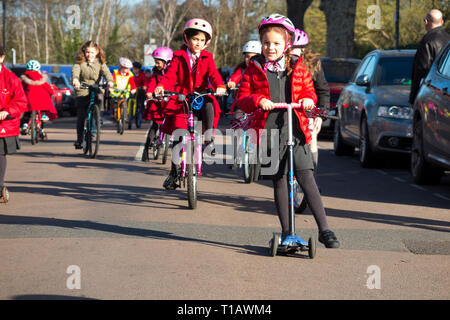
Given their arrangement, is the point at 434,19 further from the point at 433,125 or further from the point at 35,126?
the point at 35,126

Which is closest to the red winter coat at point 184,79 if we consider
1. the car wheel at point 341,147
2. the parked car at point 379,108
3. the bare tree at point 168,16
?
the parked car at point 379,108

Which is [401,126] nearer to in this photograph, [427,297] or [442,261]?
[442,261]

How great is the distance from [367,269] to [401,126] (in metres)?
6.99

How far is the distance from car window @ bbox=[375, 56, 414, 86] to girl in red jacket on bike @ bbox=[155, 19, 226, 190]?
16.0 ft

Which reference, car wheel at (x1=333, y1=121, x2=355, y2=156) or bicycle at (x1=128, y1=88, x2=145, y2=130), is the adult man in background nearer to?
car wheel at (x1=333, y1=121, x2=355, y2=156)

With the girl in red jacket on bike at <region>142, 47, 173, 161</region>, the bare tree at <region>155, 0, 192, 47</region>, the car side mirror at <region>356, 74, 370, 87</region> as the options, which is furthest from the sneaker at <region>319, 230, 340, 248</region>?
the bare tree at <region>155, 0, 192, 47</region>

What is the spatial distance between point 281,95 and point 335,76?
15.2 meters

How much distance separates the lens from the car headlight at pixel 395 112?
12.9 metres

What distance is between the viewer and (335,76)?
2156 centimetres

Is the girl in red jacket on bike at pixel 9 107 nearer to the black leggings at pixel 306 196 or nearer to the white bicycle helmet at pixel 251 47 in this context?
the black leggings at pixel 306 196

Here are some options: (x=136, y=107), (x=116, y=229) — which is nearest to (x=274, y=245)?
(x=116, y=229)

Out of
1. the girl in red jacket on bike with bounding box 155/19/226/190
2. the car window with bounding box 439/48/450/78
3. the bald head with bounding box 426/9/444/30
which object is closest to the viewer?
the girl in red jacket on bike with bounding box 155/19/226/190

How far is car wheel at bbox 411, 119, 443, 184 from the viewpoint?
11.2 metres

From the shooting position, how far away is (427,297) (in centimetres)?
535
